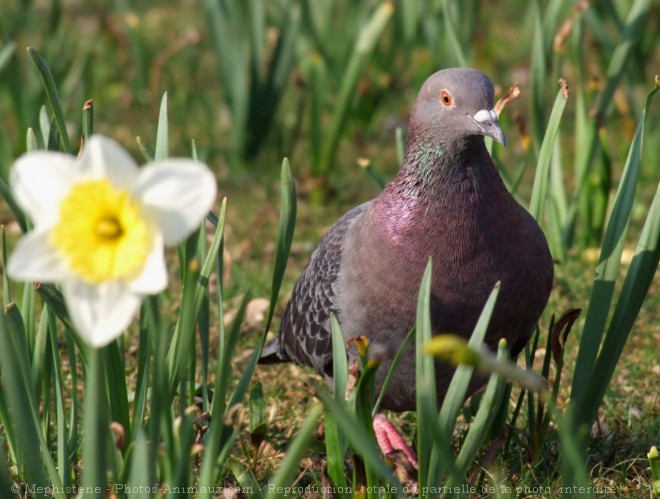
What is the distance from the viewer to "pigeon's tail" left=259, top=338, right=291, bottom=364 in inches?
121

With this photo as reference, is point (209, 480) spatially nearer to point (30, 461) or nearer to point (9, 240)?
point (30, 461)

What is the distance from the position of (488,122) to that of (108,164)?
118cm

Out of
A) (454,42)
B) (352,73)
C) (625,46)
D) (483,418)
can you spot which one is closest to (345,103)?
(352,73)

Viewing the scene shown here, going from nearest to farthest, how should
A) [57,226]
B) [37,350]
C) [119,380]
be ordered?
1. [57,226]
2. [119,380]
3. [37,350]

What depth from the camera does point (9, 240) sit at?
4570 millimetres

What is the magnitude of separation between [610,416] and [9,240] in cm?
293

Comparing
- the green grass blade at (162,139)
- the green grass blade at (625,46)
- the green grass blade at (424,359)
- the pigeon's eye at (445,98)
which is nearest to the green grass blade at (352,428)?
the green grass blade at (424,359)

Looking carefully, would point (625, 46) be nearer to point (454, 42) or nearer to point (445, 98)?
point (454, 42)

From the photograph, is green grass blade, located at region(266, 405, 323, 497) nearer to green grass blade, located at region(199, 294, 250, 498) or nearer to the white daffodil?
green grass blade, located at region(199, 294, 250, 498)

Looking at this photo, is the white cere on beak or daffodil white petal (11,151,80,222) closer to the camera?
daffodil white petal (11,151,80,222)

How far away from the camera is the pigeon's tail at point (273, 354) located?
308cm

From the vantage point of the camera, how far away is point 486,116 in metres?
2.33

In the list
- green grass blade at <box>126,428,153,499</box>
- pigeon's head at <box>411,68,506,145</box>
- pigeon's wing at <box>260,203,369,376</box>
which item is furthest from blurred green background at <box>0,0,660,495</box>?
green grass blade at <box>126,428,153,499</box>

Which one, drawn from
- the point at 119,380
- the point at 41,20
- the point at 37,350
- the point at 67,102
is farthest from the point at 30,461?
the point at 41,20
